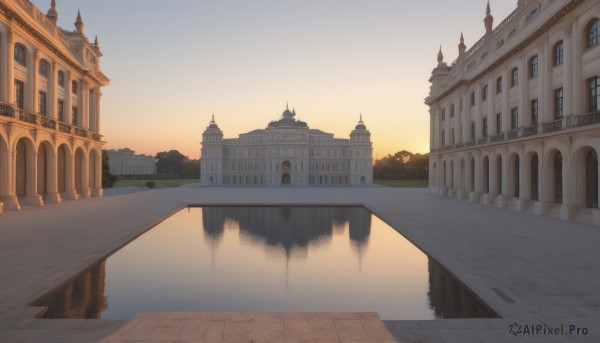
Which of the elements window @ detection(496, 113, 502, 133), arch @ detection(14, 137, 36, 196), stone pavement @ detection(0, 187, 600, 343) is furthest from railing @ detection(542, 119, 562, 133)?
arch @ detection(14, 137, 36, 196)

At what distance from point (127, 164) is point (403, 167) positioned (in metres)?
102


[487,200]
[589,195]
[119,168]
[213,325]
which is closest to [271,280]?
[213,325]

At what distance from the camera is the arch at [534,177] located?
81.9ft

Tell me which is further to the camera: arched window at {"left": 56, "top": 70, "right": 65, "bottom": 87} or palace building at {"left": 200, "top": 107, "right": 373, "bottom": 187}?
palace building at {"left": 200, "top": 107, "right": 373, "bottom": 187}

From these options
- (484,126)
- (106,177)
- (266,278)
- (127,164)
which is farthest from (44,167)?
(127,164)

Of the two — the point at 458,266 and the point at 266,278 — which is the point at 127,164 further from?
the point at 458,266

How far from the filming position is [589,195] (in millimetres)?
20219

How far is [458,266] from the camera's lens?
34.1 ft

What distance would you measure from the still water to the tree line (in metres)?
91.2

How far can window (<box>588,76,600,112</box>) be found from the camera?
62.6ft

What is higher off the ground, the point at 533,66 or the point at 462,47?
the point at 462,47

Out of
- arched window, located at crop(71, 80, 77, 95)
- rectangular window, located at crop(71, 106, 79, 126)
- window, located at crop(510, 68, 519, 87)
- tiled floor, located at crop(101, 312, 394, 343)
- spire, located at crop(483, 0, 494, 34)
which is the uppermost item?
spire, located at crop(483, 0, 494, 34)

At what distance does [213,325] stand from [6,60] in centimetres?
2626

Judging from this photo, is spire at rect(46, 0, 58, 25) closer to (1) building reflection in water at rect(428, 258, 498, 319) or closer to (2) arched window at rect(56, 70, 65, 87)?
(2) arched window at rect(56, 70, 65, 87)
